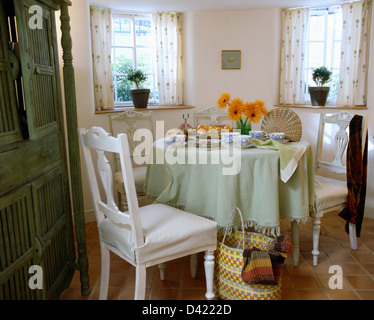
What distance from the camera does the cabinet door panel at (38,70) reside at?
145 centimetres

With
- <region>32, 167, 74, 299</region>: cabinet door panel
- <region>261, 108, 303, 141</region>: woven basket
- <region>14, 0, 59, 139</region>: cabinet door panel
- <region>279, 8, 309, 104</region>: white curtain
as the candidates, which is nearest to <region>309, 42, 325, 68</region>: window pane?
<region>279, 8, 309, 104</region>: white curtain

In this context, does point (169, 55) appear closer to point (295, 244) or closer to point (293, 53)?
point (293, 53)

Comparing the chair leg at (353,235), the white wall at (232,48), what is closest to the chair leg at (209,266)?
the chair leg at (353,235)

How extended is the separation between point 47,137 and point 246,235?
126cm

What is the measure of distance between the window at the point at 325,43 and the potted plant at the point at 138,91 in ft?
6.45

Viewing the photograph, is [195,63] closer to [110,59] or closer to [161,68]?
[161,68]

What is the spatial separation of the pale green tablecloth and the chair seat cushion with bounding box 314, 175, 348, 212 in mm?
140

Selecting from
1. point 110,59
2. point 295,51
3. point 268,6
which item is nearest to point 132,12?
point 110,59

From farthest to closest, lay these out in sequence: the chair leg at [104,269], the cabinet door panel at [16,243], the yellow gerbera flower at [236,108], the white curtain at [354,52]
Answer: the white curtain at [354,52]
the yellow gerbera flower at [236,108]
the chair leg at [104,269]
the cabinet door panel at [16,243]

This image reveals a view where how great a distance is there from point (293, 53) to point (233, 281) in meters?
3.14

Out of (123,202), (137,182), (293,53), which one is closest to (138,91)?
(137,182)

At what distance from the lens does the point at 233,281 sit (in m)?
1.93

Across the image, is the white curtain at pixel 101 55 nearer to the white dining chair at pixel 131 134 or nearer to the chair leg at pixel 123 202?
the white dining chair at pixel 131 134
